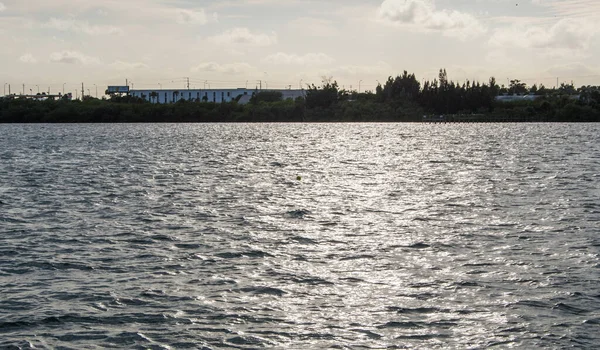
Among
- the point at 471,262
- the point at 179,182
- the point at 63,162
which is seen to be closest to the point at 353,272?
the point at 471,262

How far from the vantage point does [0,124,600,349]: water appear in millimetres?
19031

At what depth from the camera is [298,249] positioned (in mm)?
29578

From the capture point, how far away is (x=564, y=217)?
38031 mm

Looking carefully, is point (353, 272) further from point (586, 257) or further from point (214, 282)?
point (586, 257)

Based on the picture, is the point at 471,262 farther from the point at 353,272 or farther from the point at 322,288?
the point at 322,288

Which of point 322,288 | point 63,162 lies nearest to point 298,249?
point 322,288

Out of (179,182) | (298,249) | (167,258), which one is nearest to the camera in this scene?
(167,258)

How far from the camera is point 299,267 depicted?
86.1ft

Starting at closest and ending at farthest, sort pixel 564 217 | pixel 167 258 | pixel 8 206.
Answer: pixel 167 258
pixel 564 217
pixel 8 206

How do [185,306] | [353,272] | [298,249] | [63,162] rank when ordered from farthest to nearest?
[63,162], [298,249], [353,272], [185,306]

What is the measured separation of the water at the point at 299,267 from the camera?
62.4 ft

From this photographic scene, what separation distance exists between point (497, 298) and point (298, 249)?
31.2 ft

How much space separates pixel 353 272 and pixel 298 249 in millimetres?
4620

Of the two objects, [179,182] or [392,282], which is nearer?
[392,282]
